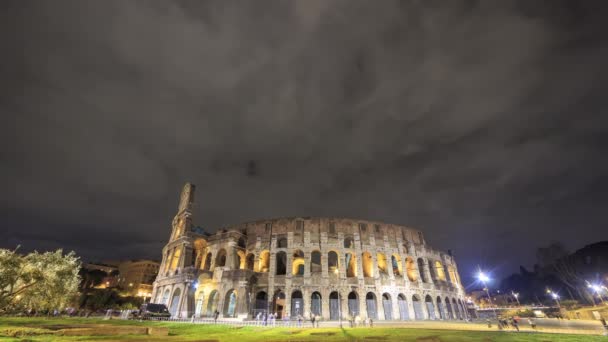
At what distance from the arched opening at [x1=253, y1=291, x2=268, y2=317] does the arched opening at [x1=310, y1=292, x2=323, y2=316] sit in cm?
605

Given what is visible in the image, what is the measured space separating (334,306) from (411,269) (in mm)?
15719

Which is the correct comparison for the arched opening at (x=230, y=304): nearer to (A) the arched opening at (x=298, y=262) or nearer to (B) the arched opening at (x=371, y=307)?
(A) the arched opening at (x=298, y=262)

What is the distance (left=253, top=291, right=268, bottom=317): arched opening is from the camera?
35.6m

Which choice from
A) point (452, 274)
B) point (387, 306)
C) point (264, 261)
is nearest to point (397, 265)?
point (387, 306)

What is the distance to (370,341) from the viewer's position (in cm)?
1248

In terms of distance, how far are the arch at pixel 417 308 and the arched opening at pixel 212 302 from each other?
27.7m

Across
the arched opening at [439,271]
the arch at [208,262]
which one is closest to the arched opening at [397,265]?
the arched opening at [439,271]

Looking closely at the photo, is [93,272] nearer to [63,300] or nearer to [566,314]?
[63,300]

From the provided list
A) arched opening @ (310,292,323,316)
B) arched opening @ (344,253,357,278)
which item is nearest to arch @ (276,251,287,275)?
arched opening @ (310,292,323,316)

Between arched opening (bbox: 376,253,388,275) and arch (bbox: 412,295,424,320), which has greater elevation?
arched opening (bbox: 376,253,388,275)

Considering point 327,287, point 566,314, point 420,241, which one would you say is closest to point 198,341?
point 327,287

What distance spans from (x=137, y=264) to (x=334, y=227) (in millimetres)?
90928

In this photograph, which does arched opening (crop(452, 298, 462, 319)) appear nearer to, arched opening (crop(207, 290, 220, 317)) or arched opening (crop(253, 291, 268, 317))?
arched opening (crop(253, 291, 268, 317))

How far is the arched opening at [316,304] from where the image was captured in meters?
36.0
